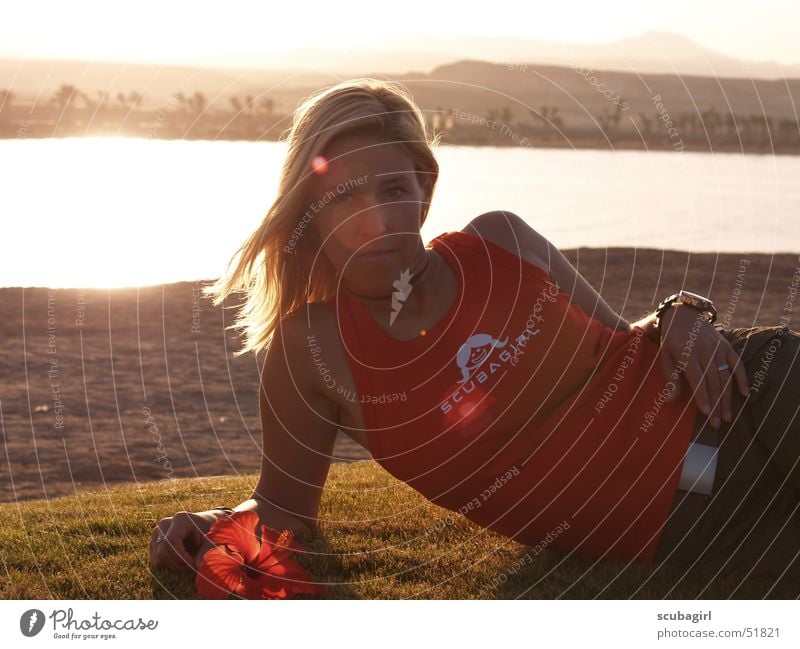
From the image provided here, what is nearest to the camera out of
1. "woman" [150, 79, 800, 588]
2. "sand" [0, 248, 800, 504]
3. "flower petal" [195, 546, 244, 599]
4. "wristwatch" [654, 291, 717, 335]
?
"flower petal" [195, 546, 244, 599]

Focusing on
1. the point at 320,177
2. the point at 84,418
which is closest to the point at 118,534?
the point at 320,177

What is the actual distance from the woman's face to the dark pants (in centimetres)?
108

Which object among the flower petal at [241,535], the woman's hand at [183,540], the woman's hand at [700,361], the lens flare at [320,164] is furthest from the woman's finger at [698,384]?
the woman's hand at [183,540]

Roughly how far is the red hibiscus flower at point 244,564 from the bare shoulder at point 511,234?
1174 mm

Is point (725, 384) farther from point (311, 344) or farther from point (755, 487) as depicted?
point (311, 344)

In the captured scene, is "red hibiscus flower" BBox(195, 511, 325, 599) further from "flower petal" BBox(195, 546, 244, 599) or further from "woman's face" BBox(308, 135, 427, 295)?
"woman's face" BBox(308, 135, 427, 295)

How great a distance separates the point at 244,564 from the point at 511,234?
1375 mm

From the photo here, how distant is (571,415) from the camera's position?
3.33 m

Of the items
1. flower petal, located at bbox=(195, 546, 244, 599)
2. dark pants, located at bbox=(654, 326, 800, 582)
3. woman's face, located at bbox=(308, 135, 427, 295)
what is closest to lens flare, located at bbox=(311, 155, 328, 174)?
woman's face, located at bbox=(308, 135, 427, 295)

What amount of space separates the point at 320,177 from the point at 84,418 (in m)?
6.80

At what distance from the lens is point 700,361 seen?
3.35m

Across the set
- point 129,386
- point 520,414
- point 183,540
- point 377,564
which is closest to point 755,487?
point 520,414

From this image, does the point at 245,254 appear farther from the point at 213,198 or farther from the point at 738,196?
the point at 738,196

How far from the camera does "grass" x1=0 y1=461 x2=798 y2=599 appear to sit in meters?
3.35
